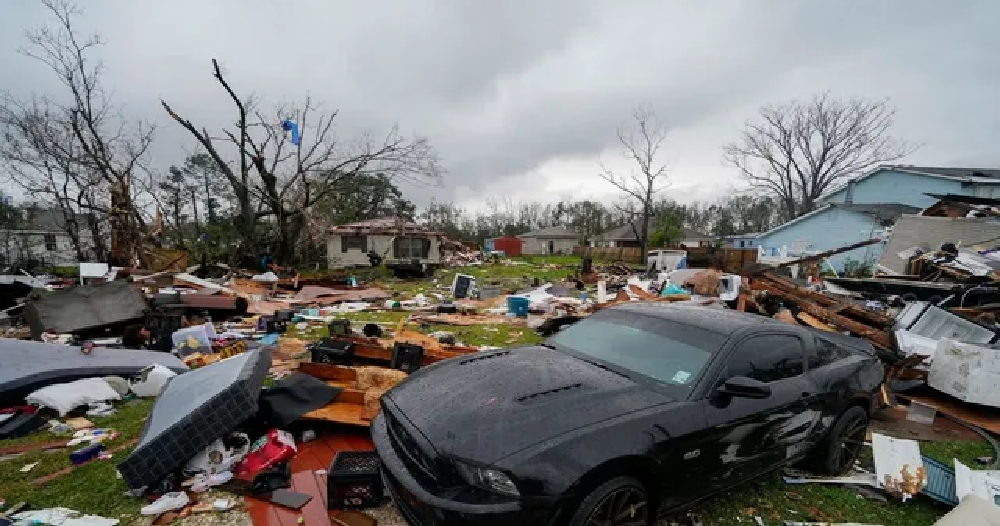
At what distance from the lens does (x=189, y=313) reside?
8586 millimetres

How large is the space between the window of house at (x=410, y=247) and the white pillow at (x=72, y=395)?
20.9m

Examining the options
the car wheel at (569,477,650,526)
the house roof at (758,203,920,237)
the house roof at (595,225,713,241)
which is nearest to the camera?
Answer: the car wheel at (569,477,650,526)

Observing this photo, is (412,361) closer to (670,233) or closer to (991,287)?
(991,287)

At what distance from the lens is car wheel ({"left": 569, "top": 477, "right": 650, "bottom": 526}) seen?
7.06 feet

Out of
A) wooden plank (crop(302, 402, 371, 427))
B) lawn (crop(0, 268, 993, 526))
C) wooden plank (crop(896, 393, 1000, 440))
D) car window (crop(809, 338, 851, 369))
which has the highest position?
car window (crop(809, 338, 851, 369))

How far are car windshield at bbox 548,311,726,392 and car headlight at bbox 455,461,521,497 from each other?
1279mm

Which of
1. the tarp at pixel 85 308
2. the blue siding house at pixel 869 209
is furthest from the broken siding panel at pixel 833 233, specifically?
the tarp at pixel 85 308

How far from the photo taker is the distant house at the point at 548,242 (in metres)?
55.6

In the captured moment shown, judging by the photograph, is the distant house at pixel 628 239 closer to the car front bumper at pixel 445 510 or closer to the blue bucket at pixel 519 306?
the blue bucket at pixel 519 306

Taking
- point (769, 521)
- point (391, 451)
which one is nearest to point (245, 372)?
point (391, 451)

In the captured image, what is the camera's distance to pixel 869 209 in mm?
22938

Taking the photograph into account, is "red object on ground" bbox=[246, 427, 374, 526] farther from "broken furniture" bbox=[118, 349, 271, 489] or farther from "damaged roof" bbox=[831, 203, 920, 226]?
"damaged roof" bbox=[831, 203, 920, 226]

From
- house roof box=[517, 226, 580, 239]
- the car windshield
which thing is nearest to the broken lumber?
the car windshield

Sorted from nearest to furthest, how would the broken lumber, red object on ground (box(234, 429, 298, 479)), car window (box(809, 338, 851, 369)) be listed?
red object on ground (box(234, 429, 298, 479)), car window (box(809, 338, 851, 369)), the broken lumber
